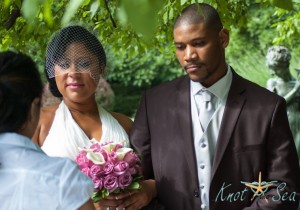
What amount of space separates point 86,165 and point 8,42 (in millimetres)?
2088

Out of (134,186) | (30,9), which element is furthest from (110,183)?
(30,9)

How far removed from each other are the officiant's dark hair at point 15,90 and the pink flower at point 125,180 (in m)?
0.76

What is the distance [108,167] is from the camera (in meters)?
2.77

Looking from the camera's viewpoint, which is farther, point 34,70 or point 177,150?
point 177,150

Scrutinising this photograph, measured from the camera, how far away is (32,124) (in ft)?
7.27

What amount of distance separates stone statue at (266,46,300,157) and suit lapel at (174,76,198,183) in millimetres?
3828

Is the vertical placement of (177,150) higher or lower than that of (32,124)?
lower

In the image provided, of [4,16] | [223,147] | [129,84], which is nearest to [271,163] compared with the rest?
[223,147]

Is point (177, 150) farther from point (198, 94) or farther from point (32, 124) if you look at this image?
point (32, 124)

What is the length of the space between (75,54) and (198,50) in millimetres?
767

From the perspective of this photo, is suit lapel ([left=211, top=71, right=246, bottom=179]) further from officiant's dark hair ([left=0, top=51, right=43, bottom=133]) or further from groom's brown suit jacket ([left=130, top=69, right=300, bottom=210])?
officiant's dark hair ([left=0, top=51, right=43, bottom=133])

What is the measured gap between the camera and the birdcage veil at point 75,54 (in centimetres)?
324

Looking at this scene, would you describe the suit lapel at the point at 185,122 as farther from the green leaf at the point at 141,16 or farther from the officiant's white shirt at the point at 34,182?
the green leaf at the point at 141,16

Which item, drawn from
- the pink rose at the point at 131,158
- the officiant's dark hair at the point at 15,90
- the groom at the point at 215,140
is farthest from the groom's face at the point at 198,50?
the officiant's dark hair at the point at 15,90
